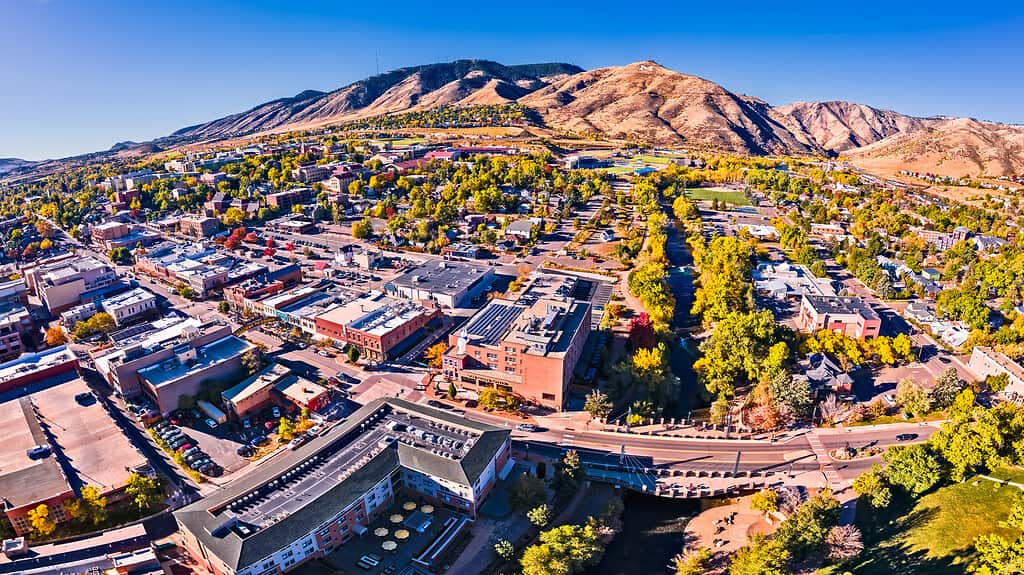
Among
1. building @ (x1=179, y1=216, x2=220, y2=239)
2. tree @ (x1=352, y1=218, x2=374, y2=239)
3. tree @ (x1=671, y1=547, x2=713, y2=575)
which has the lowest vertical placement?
tree @ (x1=671, y1=547, x2=713, y2=575)

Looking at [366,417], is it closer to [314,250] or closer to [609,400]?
[609,400]

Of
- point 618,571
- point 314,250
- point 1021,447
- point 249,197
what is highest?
point 249,197

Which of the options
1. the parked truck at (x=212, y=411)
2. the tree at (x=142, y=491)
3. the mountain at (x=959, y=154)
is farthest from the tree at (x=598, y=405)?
the mountain at (x=959, y=154)

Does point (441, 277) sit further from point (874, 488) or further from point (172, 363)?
point (874, 488)

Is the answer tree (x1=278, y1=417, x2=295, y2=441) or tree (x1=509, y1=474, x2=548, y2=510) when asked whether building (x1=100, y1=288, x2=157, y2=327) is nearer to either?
tree (x1=278, y1=417, x2=295, y2=441)

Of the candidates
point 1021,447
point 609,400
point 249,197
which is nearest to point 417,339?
point 609,400

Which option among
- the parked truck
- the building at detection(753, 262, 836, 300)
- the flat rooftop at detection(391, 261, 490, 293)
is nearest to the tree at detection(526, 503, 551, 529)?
the parked truck
